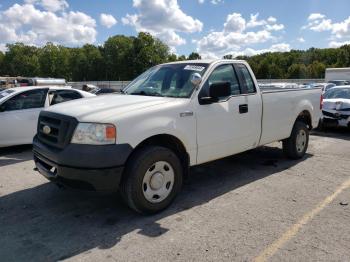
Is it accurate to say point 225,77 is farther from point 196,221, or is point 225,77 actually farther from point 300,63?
point 300,63

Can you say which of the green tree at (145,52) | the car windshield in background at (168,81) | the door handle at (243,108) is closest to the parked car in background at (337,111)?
the door handle at (243,108)

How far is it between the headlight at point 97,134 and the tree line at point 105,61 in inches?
3345

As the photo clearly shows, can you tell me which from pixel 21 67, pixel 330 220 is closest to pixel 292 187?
pixel 330 220

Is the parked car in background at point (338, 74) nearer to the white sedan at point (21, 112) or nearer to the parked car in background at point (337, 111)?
the parked car in background at point (337, 111)

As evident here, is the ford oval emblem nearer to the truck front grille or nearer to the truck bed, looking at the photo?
the truck front grille

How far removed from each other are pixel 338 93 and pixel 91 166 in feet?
33.2

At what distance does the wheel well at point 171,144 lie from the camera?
14.6ft

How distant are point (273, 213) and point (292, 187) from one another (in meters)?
1.17

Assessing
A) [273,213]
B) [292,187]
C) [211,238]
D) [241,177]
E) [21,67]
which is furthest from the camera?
[21,67]

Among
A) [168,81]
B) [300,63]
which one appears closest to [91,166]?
[168,81]

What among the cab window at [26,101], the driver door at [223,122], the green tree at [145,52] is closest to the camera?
the driver door at [223,122]

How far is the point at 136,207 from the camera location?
14.0ft

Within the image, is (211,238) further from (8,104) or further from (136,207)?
(8,104)

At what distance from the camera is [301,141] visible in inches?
287
